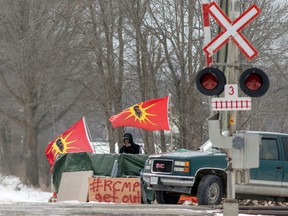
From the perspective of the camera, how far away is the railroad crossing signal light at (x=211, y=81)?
33.2ft

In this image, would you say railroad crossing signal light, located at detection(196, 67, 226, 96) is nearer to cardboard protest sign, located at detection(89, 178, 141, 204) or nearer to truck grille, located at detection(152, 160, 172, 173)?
truck grille, located at detection(152, 160, 172, 173)

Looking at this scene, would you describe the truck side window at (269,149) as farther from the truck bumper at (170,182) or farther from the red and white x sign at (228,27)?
the red and white x sign at (228,27)

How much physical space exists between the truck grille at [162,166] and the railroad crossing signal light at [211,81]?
6709 millimetres

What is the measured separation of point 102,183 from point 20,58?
81.4ft

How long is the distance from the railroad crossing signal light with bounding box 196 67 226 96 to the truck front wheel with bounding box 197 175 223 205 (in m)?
6.35

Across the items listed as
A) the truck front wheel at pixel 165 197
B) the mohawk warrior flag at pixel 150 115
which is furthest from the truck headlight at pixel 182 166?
the mohawk warrior flag at pixel 150 115

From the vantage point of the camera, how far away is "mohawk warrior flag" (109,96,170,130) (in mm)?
22188

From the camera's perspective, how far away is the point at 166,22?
106ft

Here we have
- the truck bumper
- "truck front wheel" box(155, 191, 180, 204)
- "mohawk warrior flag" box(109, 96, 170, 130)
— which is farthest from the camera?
"mohawk warrior flag" box(109, 96, 170, 130)

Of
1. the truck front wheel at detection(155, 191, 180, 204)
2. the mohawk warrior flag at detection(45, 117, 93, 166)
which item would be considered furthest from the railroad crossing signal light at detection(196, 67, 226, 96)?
the mohawk warrior flag at detection(45, 117, 93, 166)

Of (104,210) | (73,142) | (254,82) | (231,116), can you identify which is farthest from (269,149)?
(73,142)

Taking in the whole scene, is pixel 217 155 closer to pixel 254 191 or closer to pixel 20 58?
pixel 254 191

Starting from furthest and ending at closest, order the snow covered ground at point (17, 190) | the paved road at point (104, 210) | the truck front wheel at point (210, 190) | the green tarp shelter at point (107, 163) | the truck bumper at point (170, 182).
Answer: the snow covered ground at point (17, 190)
the green tarp shelter at point (107, 163)
the truck bumper at point (170, 182)
the truck front wheel at point (210, 190)
the paved road at point (104, 210)

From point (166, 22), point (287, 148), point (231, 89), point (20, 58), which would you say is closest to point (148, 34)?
point (166, 22)
